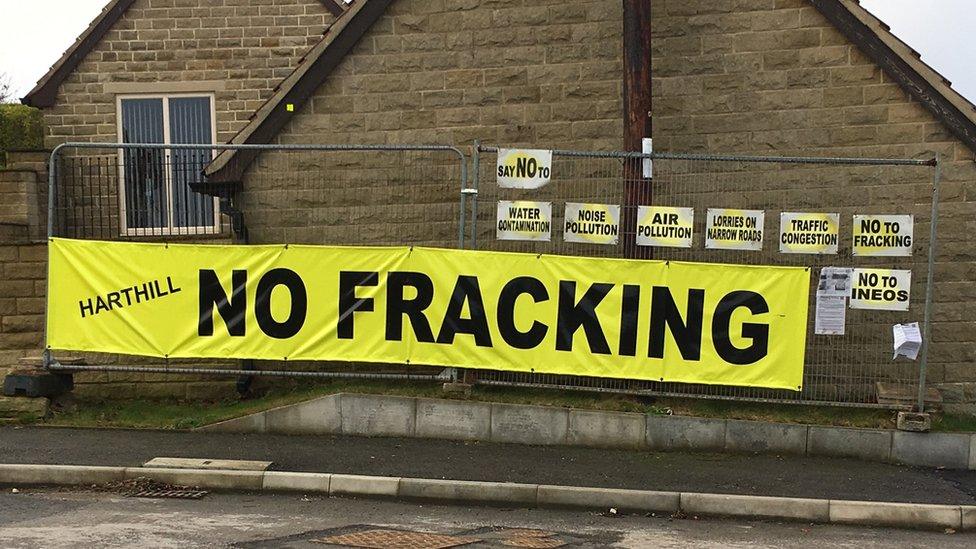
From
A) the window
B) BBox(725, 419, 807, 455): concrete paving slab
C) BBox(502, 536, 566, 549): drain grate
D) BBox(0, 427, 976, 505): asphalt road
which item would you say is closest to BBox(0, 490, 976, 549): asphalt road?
BBox(502, 536, 566, 549): drain grate

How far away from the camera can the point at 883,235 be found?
360 inches

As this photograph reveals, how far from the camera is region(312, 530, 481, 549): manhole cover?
5.96 meters

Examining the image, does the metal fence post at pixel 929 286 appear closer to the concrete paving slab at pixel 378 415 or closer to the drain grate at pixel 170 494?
the concrete paving slab at pixel 378 415

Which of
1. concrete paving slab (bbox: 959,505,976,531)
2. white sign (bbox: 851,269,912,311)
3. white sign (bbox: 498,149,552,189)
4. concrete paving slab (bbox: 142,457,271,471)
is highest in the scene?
white sign (bbox: 498,149,552,189)

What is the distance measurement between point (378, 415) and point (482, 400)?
110 cm

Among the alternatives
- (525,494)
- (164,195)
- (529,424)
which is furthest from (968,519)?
(164,195)

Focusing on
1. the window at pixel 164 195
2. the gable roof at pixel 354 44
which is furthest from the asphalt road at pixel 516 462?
the gable roof at pixel 354 44

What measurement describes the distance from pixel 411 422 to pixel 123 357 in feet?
11.8

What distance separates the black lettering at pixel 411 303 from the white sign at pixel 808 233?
373cm

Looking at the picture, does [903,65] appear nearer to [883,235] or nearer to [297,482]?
[883,235]

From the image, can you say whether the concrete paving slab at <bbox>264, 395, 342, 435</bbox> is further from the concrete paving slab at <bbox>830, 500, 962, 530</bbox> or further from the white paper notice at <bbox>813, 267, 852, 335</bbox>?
the white paper notice at <bbox>813, 267, 852, 335</bbox>

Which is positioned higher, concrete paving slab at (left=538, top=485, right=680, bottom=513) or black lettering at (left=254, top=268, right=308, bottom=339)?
black lettering at (left=254, top=268, right=308, bottom=339)

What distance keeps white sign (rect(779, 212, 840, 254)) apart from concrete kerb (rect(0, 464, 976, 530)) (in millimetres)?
2860

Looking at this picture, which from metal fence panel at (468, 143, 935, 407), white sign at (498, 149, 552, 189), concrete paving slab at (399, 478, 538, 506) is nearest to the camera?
concrete paving slab at (399, 478, 538, 506)
